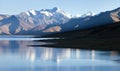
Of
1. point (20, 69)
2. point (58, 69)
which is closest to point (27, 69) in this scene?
point (20, 69)

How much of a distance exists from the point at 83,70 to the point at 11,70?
11.5 metres

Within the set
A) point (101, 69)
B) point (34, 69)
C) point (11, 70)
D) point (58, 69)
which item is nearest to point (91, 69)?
point (101, 69)

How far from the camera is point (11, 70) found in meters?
57.4

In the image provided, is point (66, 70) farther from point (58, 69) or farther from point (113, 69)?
point (113, 69)

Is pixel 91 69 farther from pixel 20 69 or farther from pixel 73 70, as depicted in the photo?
pixel 20 69

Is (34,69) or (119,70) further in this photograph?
(34,69)

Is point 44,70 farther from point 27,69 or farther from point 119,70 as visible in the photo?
point 119,70

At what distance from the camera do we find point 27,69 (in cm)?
5844

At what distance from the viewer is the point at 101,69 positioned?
5806 centimetres

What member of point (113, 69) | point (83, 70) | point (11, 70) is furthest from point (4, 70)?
point (113, 69)

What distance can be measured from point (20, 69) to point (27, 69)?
3.84 feet

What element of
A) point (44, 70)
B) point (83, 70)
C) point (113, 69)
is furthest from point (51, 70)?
point (113, 69)

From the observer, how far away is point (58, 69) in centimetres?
5834

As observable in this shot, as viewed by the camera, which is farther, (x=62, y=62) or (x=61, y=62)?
(x=62, y=62)
